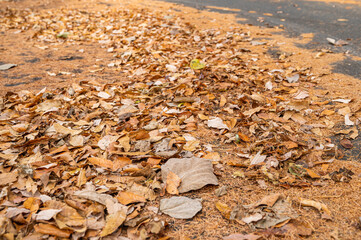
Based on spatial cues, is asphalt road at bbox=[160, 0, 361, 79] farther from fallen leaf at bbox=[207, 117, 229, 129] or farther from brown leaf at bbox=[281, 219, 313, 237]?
brown leaf at bbox=[281, 219, 313, 237]

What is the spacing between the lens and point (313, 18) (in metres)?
5.59

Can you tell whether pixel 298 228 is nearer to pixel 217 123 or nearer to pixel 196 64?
pixel 217 123

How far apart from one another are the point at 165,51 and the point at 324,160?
3056 mm

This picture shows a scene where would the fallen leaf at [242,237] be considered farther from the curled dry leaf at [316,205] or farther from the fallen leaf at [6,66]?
the fallen leaf at [6,66]

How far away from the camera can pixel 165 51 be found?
436cm

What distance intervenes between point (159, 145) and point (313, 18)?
5.12m

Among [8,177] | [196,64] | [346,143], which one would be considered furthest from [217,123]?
[8,177]

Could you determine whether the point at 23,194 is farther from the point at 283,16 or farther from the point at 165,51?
the point at 283,16

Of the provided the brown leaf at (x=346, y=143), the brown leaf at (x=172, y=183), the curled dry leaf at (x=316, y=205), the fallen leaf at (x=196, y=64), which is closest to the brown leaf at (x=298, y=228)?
the curled dry leaf at (x=316, y=205)

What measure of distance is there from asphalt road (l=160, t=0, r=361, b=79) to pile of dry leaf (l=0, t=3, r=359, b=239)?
3.58 feet

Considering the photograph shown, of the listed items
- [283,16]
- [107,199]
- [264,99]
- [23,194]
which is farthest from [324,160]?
[283,16]

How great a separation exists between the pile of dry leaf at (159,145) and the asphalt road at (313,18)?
109 cm

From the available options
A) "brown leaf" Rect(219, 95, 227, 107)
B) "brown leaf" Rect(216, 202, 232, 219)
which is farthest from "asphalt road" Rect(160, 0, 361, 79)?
"brown leaf" Rect(216, 202, 232, 219)

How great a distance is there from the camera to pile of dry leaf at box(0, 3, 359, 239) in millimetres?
1634
